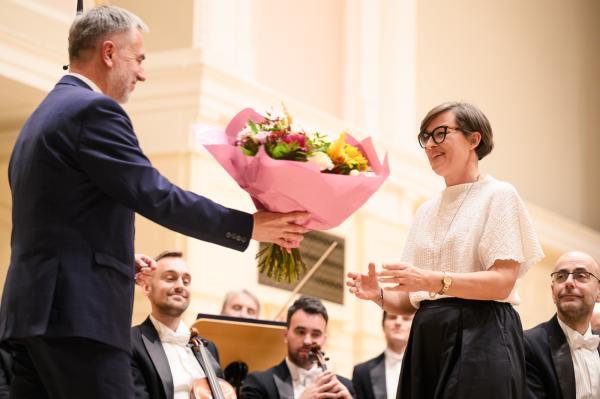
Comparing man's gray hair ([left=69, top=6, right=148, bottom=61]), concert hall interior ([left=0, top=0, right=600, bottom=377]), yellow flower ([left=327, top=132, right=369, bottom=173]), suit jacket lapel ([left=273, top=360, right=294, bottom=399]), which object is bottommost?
suit jacket lapel ([left=273, top=360, right=294, bottom=399])

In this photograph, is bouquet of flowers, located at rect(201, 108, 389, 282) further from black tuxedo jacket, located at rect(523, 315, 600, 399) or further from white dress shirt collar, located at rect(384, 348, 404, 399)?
white dress shirt collar, located at rect(384, 348, 404, 399)

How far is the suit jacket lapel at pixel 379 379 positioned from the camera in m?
6.67

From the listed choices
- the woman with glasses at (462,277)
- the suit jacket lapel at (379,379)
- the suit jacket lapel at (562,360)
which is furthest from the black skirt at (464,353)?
the suit jacket lapel at (379,379)

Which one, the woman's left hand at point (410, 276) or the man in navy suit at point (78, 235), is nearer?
the man in navy suit at point (78, 235)

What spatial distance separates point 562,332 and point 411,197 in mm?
5276

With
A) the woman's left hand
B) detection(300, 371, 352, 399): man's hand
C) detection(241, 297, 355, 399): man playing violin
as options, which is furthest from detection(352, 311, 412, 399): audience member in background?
the woman's left hand

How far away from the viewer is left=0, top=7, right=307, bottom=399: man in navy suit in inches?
117

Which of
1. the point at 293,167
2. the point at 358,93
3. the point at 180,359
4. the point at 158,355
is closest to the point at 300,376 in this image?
the point at 180,359

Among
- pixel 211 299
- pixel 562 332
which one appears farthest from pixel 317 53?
pixel 562 332

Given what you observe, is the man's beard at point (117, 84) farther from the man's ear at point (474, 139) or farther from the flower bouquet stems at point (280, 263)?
the man's ear at point (474, 139)

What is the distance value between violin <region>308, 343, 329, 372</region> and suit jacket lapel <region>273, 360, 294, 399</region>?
0.18 m

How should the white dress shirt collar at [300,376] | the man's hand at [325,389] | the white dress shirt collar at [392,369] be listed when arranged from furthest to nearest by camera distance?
the white dress shirt collar at [392,369]
the white dress shirt collar at [300,376]
the man's hand at [325,389]

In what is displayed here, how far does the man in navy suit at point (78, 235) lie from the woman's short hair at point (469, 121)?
101 centimetres

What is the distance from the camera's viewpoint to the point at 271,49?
997 cm
